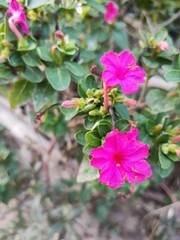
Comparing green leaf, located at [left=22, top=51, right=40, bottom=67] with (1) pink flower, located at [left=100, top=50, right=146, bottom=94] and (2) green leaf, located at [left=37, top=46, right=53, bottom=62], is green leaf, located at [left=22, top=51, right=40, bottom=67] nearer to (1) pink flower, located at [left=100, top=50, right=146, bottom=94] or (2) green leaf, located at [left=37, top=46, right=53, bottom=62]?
(2) green leaf, located at [left=37, top=46, right=53, bottom=62]

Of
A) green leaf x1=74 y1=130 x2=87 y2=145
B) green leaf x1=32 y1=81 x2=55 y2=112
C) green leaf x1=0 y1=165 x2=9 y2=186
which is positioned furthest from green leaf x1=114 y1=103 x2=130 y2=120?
green leaf x1=0 y1=165 x2=9 y2=186

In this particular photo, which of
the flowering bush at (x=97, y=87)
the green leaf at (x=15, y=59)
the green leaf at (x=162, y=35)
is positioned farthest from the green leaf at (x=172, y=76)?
the green leaf at (x=15, y=59)

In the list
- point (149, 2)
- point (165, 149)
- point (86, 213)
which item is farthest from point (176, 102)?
point (86, 213)

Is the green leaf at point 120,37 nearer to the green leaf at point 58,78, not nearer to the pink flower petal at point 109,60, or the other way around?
the green leaf at point 58,78

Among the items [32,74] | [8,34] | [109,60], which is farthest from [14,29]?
[109,60]

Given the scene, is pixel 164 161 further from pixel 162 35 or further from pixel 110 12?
pixel 110 12

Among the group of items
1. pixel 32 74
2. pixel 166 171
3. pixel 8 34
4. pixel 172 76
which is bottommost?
pixel 166 171
